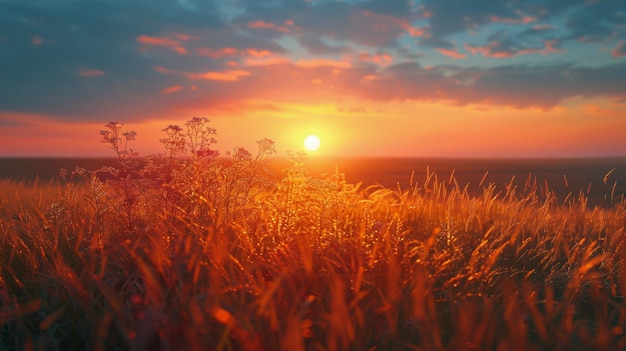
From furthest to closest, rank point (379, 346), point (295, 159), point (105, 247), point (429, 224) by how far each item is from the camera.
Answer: point (429, 224), point (295, 159), point (105, 247), point (379, 346)

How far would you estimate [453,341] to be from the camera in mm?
2295

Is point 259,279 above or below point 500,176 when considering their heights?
above

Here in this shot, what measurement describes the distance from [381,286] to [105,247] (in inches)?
71.2

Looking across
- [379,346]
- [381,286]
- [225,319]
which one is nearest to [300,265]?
[381,286]

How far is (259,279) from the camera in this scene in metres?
2.89

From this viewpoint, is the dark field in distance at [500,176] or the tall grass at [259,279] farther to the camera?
the dark field in distance at [500,176]

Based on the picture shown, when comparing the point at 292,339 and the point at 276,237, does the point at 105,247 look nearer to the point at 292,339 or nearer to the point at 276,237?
the point at 276,237

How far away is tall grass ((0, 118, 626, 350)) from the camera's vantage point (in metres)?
2.38

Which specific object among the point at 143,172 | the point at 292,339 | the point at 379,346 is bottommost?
the point at 379,346

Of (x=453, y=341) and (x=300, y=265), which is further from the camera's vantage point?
(x=300, y=265)

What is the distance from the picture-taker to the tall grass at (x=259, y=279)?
238 centimetres

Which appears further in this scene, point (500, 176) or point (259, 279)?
point (500, 176)

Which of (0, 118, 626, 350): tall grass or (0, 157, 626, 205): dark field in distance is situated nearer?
(0, 118, 626, 350): tall grass

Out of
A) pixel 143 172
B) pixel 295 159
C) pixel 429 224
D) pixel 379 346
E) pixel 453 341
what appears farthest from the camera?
pixel 429 224
